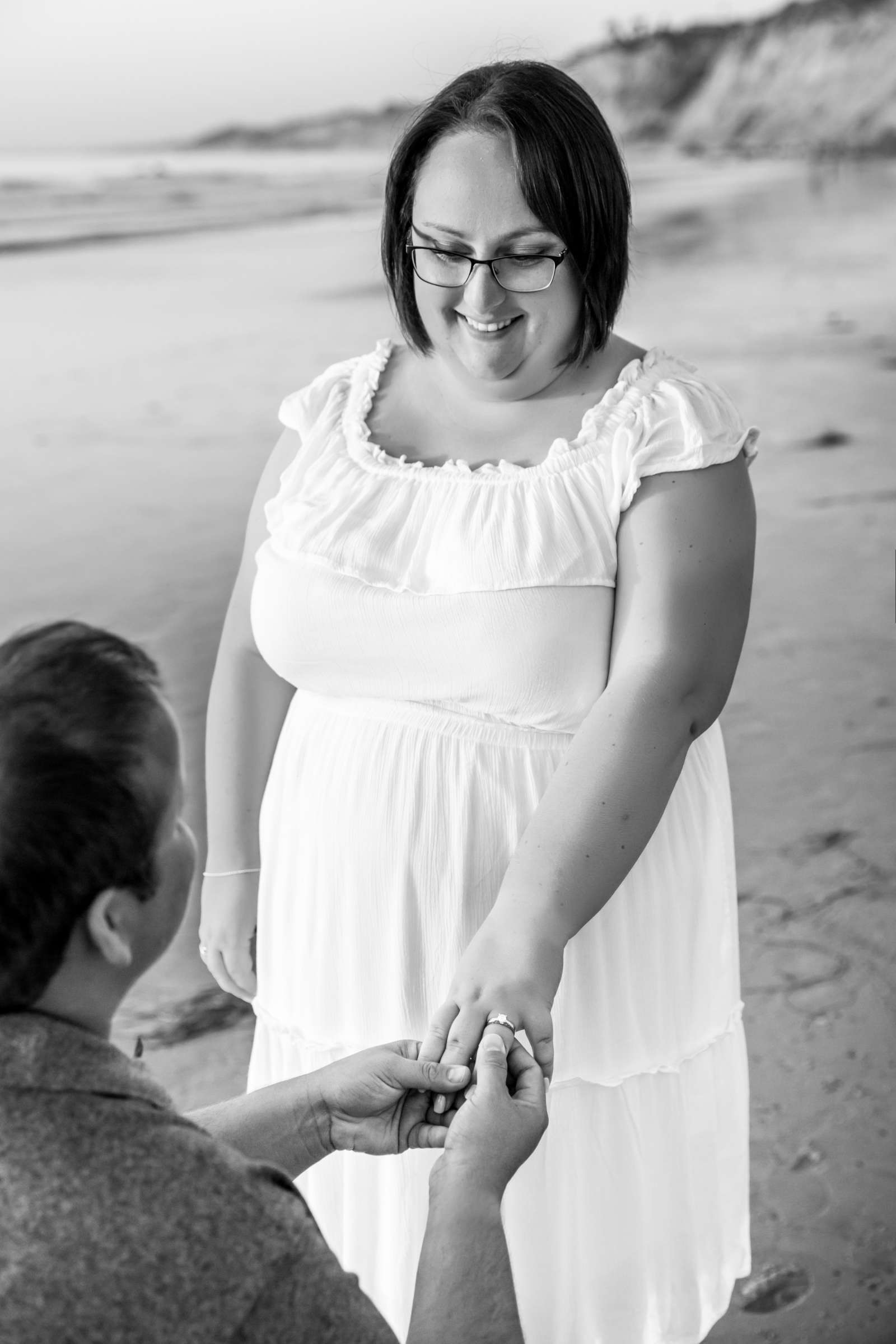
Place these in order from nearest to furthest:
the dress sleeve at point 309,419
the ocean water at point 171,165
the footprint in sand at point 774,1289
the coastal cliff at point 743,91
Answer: the dress sleeve at point 309,419 → the footprint in sand at point 774,1289 → the ocean water at point 171,165 → the coastal cliff at point 743,91

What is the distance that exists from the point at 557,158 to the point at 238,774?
32.3 inches

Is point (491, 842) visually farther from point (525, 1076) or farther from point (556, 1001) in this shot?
point (525, 1076)

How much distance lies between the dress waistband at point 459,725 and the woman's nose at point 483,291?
1.40 feet

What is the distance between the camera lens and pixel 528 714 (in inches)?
61.7

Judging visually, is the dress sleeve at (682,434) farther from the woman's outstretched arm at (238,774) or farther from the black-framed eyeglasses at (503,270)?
the woman's outstretched arm at (238,774)

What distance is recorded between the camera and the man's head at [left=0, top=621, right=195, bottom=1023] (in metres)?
0.92

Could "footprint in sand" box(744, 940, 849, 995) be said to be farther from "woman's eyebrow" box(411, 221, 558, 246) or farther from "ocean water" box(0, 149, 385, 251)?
"ocean water" box(0, 149, 385, 251)

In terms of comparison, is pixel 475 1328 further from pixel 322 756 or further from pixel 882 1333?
pixel 882 1333

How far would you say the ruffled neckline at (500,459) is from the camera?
5.20 ft

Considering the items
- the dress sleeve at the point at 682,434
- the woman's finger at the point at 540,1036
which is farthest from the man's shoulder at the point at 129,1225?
the dress sleeve at the point at 682,434

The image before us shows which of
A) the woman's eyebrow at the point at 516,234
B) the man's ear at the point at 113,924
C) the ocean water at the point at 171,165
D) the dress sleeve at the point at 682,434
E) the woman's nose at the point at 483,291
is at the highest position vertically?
the woman's eyebrow at the point at 516,234

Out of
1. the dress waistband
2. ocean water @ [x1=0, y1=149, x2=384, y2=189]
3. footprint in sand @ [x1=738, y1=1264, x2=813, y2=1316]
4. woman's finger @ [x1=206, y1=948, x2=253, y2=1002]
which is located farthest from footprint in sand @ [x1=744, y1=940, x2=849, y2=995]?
ocean water @ [x1=0, y1=149, x2=384, y2=189]

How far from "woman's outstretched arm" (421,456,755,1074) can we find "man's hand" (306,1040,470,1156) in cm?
9

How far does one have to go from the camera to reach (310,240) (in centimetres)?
491
